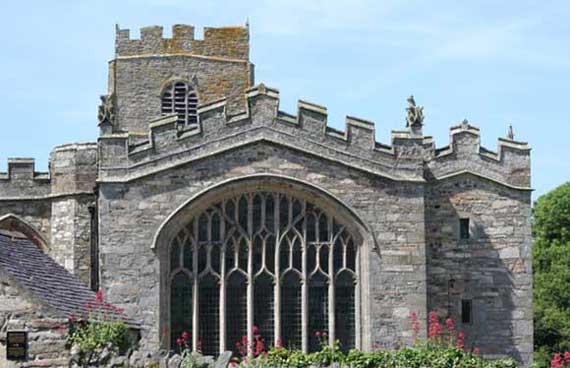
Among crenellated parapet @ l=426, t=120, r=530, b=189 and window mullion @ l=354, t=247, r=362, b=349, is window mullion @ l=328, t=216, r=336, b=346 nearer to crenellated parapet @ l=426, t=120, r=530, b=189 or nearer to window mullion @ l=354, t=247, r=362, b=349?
window mullion @ l=354, t=247, r=362, b=349

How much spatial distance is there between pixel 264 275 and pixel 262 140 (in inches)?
103

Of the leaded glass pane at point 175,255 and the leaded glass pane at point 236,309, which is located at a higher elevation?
the leaded glass pane at point 175,255

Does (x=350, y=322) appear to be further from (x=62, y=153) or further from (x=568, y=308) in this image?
(x=568, y=308)

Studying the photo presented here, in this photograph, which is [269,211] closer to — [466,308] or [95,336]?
[466,308]

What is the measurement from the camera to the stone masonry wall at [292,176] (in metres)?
26.3

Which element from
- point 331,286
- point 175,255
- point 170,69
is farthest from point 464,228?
point 170,69

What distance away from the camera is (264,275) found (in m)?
27.0

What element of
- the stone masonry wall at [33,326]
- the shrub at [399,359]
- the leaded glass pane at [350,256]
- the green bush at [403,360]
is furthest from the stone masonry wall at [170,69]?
the stone masonry wall at [33,326]

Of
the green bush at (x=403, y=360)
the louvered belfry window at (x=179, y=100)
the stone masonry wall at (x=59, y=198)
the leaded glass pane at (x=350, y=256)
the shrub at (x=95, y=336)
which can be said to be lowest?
the green bush at (x=403, y=360)

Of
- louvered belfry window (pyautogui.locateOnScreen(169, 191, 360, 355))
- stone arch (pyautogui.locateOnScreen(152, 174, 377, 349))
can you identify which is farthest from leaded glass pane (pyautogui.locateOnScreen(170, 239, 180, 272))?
stone arch (pyautogui.locateOnScreen(152, 174, 377, 349))

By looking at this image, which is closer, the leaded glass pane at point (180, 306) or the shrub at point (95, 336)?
the shrub at point (95, 336)

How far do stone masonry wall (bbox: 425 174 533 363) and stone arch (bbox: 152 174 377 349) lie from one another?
6.64ft

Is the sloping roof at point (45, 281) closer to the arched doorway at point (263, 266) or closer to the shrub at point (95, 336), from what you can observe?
the shrub at point (95, 336)

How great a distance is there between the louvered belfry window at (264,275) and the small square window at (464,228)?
109 inches
